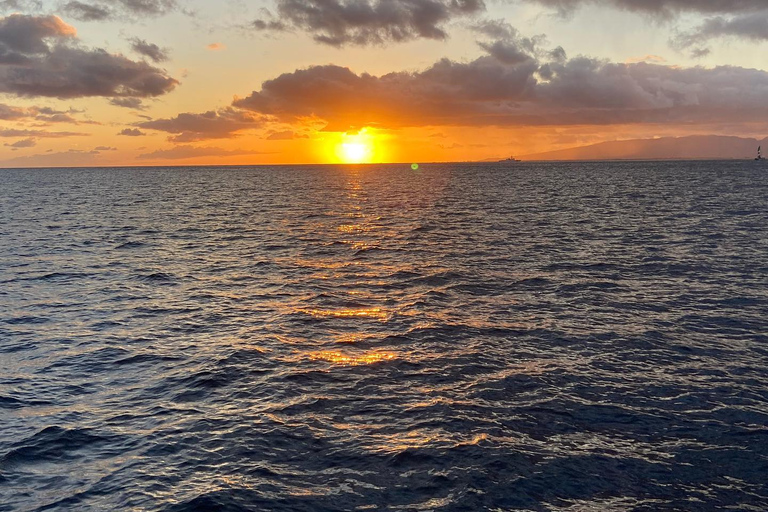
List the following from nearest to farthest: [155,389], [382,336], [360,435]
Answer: [360,435] < [155,389] < [382,336]

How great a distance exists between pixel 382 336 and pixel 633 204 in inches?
3456

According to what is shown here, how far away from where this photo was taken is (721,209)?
89.0 m

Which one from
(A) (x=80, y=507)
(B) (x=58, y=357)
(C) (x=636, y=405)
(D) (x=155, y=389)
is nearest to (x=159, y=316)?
(B) (x=58, y=357)

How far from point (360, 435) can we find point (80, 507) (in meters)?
7.97

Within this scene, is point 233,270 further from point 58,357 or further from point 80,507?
point 80,507

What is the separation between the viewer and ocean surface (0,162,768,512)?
15.3 metres

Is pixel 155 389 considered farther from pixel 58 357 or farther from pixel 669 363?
pixel 669 363

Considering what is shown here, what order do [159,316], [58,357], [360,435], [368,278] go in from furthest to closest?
1. [368,278]
2. [159,316]
3. [58,357]
4. [360,435]

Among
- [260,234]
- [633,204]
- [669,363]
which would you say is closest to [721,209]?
[633,204]

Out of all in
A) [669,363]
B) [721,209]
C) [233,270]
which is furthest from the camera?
[721,209]

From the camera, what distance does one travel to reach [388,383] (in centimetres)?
2227

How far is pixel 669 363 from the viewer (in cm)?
2400

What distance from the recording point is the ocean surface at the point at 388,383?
15.3 meters

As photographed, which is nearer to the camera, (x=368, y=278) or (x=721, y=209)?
(x=368, y=278)
